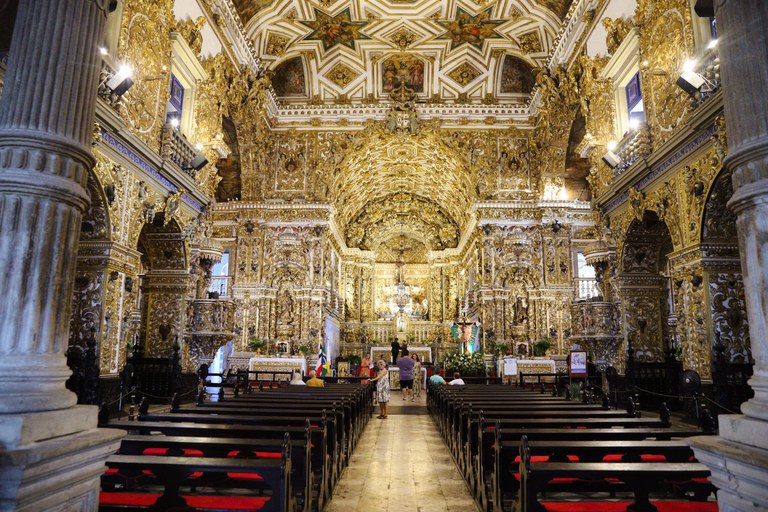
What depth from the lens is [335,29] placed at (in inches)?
736

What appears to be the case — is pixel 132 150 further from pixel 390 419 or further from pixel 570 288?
pixel 570 288

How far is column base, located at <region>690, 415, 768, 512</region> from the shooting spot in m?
2.63

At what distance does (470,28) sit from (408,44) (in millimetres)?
2260

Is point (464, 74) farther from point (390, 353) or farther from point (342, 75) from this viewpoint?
point (390, 353)

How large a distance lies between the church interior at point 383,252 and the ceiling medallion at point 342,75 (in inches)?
3.4

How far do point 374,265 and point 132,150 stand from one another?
20.3 meters

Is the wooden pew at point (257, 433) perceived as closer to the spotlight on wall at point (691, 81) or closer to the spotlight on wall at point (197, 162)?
the spotlight on wall at point (691, 81)

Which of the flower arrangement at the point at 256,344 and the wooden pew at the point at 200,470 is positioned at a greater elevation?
the flower arrangement at the point at 256,344

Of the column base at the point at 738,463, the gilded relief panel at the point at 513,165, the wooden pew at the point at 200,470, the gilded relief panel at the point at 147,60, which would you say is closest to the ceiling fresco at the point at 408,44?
the gilded relief panel at the point at 513,165

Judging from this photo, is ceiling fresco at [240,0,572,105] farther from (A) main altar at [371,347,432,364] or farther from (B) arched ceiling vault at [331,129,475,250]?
(A) main altar at [371,347,432,364]

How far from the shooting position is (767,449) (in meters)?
2.69

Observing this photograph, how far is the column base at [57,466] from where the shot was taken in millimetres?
2455

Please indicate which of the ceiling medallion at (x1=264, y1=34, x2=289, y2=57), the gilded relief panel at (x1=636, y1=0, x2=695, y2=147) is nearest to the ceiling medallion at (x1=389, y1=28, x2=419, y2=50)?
the ceiling medallion at (x1=264, y1=34, x2=289, y2=57)

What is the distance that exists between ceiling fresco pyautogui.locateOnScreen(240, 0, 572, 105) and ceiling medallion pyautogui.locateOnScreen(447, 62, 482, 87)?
0.04 metres
